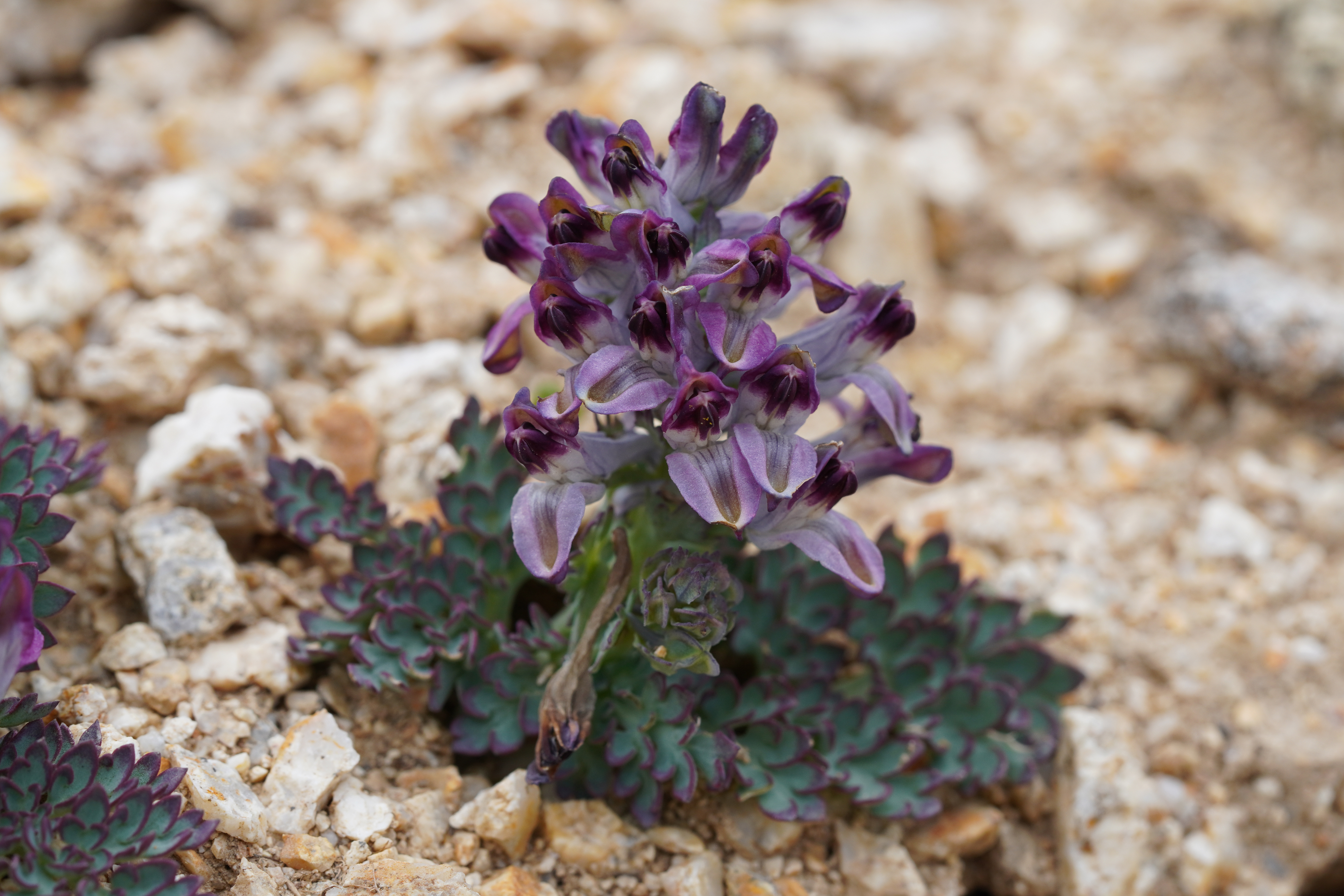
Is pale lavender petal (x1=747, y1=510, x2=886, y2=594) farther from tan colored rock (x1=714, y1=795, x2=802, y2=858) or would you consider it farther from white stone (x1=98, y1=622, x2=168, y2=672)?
white stone (x1=98, y1=622, x2=168, y2=672)

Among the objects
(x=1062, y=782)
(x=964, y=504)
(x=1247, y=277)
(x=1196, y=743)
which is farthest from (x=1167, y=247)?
(x=1062, y=782)

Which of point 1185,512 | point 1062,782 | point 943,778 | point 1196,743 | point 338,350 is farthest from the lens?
point 1185,512

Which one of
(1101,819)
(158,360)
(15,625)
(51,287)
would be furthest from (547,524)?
(51,287)

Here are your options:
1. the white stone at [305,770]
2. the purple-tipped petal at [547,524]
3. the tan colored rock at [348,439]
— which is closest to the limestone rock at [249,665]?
the white stone at [305,770]

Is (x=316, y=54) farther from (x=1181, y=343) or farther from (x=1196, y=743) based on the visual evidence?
(x=1196, y=743)

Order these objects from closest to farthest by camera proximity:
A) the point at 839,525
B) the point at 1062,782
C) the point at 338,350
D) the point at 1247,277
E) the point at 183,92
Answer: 1. the point at 839,525
2. the point at 1062,782
3. the point at 338,350
4. the point at 1247,277
5. the point at 183,92

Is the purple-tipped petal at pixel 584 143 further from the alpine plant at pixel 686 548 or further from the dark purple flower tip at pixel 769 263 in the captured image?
the dark purple flower tip at pixel 769 263
